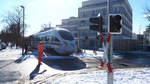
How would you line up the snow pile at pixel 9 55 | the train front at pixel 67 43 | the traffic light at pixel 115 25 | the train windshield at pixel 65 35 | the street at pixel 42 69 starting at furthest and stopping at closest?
1. the train windshield at pixel 65 35
2. the train front at pixel 67 43
3. the snow pile at pixel 9 55
4. the street at pixel 42 69
5. the traffic light at pixel 115 25

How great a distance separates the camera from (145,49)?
127ft

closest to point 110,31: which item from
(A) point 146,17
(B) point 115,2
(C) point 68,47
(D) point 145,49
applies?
(C) point 68,47

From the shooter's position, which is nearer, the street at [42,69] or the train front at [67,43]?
the street at [42,69]

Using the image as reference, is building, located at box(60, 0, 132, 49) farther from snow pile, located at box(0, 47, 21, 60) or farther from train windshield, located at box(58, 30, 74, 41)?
train windshield, located at box(58, 30, 74, 41)

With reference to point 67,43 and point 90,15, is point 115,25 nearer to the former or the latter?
point 67,43

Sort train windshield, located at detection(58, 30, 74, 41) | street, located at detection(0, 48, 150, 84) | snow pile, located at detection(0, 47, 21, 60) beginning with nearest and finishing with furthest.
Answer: street, located at detection(0, 48, 150, 84)
snow pile, located at detection(0, 47, 21, 60)
train windshield, located at detection(58, 30, 74, 41)

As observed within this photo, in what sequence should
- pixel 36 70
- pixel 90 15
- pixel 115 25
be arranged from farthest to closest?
pixel 90 15, pixel 36 70, pixel 115 25

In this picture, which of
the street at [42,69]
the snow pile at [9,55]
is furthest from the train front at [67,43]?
the snow pile at [9,55]

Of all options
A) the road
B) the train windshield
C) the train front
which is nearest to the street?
the road

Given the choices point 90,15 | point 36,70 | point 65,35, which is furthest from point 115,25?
point 90,15

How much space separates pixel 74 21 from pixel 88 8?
1747 centimetres

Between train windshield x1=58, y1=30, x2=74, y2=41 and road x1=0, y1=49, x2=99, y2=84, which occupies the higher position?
train windshield x1=58, y1=30, x2=74, y2=41

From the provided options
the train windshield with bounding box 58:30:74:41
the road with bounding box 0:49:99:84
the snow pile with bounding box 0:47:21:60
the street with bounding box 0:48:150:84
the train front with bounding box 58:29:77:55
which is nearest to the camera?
the road with bounding box 0:49:99:84

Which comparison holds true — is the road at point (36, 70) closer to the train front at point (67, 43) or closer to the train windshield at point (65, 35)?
the train front at point (67, 43)
